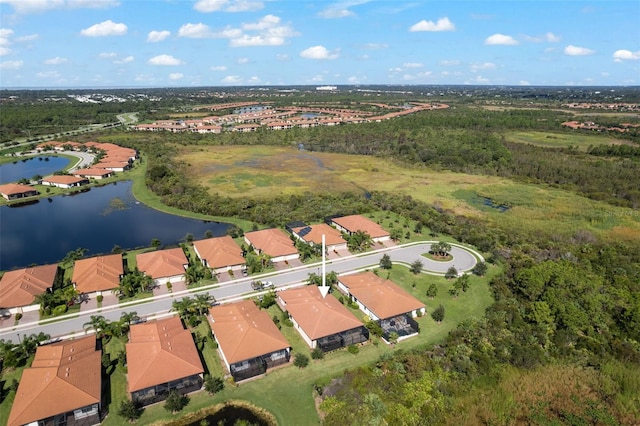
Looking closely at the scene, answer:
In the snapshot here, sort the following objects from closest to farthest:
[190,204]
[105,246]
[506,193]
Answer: [105,246], [190,204], [506,193]

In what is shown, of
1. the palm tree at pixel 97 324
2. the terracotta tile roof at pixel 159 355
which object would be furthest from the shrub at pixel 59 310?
the terracotta tile roof at pixel 159 355

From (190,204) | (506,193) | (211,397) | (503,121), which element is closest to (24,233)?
(190,204)

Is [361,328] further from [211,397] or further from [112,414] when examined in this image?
[112,414]

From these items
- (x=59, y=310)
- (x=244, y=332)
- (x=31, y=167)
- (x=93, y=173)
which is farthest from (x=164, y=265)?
(x=31, y=167)

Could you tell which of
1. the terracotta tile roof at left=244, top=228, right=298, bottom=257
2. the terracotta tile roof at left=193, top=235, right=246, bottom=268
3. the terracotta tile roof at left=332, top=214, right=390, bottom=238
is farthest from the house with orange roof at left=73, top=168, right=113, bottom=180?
the terracotta tile roof at left=332, top=214, right=390, bottom=238

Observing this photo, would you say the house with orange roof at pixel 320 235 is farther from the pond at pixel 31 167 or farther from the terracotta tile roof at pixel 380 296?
the pond at pixel 31 167

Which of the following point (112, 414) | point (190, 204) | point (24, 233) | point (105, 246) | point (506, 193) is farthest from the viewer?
point (506, 193)

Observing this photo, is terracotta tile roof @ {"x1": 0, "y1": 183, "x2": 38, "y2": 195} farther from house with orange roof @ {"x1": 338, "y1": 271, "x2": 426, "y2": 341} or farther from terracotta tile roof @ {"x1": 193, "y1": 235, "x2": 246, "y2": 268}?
house with orange roof @ {"x1": 338, "y1": 271, "x2": 426, "y2": 341}

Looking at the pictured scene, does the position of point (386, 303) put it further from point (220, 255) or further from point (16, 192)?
point (16, 192)
